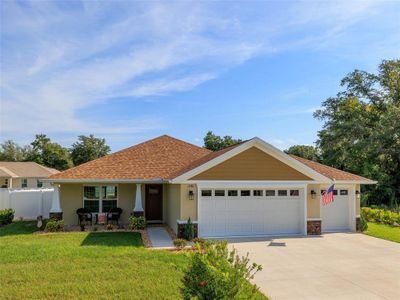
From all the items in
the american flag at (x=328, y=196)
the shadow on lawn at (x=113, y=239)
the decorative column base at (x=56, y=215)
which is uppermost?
the american flag at (x=328, y=196)

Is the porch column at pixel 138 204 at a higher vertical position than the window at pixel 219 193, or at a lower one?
lower

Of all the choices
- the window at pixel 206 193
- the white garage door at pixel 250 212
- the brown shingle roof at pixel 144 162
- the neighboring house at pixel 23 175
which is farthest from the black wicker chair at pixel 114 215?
the neighboring house at pixel 23 175

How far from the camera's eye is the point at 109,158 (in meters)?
19.2

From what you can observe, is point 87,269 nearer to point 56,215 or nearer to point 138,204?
point 138,204

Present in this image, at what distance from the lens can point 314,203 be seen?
15484 mm

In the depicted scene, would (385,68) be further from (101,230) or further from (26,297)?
(26,297)

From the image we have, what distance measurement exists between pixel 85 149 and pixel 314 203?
5160cm

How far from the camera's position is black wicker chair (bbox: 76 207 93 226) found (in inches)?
651

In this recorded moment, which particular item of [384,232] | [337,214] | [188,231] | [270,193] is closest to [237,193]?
[270,193]

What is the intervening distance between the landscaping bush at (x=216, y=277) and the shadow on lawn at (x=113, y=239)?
289 inches

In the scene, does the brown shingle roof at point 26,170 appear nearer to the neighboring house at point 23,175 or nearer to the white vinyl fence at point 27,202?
the neighboring house at point 23,175

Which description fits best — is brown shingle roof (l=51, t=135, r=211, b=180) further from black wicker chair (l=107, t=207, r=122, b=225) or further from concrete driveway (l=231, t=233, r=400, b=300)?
concrete driveway (l=231, t=233, r=400, b=300)

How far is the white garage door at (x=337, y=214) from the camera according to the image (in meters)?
16.4

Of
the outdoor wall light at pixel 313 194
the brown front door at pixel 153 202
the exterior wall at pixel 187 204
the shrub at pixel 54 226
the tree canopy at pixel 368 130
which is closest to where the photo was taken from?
the exterior wall at pixel 187 204
